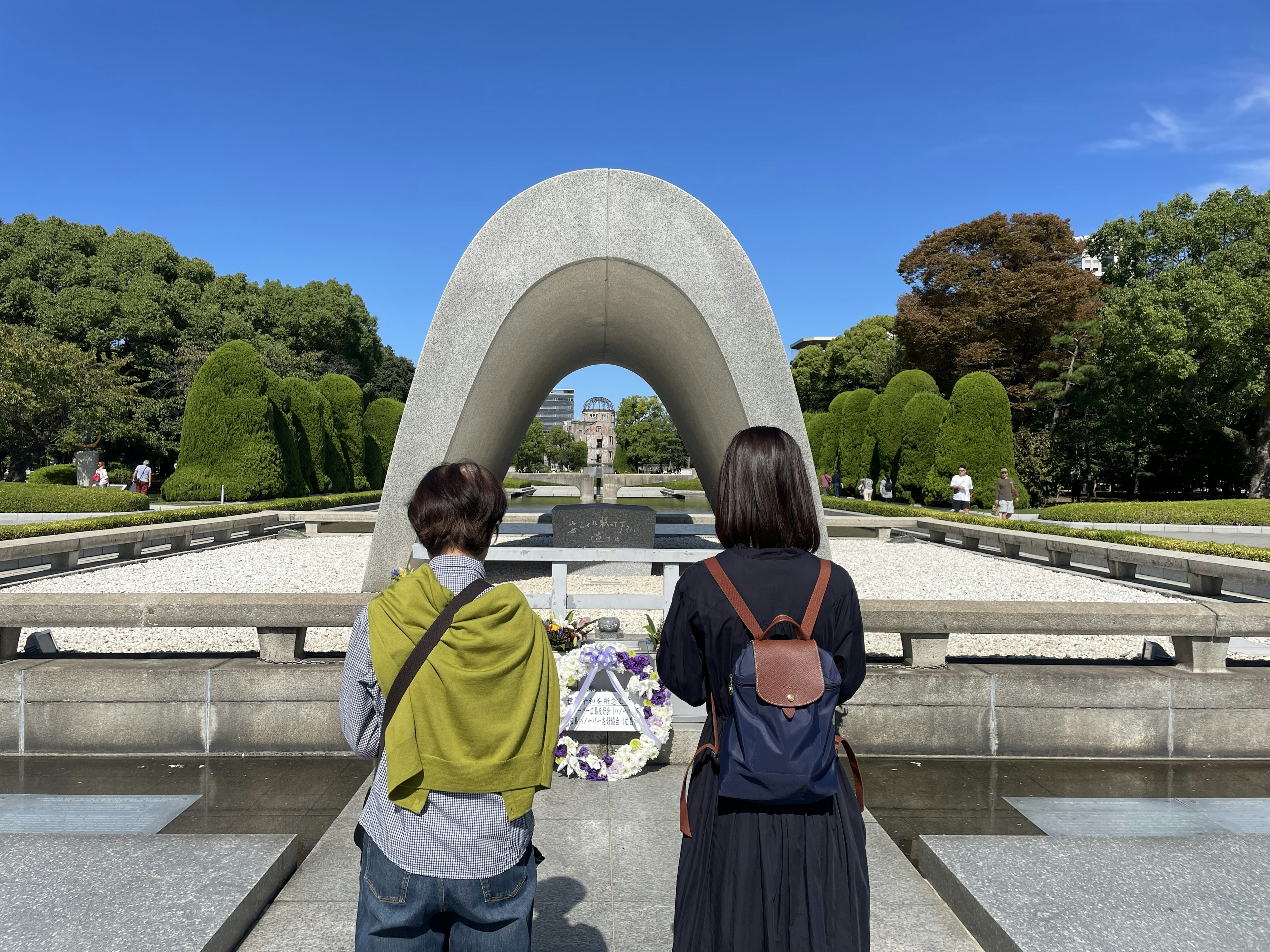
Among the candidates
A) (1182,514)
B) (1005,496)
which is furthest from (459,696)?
(1182,514)

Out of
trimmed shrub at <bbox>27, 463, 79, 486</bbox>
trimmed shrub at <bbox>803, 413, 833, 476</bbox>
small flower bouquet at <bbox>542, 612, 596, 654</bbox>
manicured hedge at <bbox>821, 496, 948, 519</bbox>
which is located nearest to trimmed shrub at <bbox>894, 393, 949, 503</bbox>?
manicured hedge at <bbox>821, 496, 948, 519</bbox>

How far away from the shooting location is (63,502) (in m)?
16.0

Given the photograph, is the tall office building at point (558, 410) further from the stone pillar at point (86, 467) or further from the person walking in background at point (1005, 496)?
the person walking in background at point (1005, 496)

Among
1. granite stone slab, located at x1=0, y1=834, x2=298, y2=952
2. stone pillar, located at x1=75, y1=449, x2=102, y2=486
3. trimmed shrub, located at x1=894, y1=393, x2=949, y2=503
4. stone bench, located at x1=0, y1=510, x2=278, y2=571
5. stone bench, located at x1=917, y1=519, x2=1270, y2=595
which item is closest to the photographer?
granite stone slab, located at x1=0, y1=834, x2=298, y2=952

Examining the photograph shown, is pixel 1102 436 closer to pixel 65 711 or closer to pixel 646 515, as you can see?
→ pixel 646 515

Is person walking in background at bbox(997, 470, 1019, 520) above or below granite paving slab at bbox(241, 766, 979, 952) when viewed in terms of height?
above

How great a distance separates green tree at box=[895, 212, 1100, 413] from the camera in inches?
1121

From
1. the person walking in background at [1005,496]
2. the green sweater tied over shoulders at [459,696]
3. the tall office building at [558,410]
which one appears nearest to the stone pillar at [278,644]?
the green sweater tied over shoulders at [459,696]

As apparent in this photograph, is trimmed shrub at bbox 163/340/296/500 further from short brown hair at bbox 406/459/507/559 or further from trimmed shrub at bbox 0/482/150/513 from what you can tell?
short brown hair at bbox 406/459/507/559

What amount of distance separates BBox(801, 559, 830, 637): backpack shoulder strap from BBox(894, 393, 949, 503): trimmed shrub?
22.9 metres

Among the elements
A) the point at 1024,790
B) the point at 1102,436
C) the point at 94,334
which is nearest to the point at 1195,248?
the point at 1102,436

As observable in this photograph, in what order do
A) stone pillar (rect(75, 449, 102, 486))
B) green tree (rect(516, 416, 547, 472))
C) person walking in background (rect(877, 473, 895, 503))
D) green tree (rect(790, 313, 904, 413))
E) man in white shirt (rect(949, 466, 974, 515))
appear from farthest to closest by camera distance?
1. green tree (rect(516, 416, 547, 472))
2. green tree (rect(790, 313, 904, 413))
3. person walking in background (rect(877, 473, 895, 503))
4. stone pillar (rect(75, 449, 102, 486))
5. man in white shirt (rect(949, 466, 974, 515))

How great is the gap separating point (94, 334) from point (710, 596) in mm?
36154

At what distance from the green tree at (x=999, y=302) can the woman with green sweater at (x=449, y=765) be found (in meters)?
29.6
